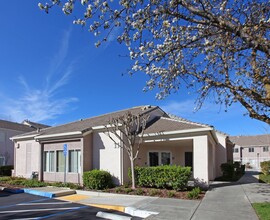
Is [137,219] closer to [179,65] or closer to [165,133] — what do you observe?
[179,65]

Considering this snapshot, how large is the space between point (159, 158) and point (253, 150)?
164ft

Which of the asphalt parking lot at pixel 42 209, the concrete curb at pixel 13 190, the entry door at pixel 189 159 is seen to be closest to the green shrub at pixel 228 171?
the entry door at pixel 189 159

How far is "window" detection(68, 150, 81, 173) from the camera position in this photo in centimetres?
1955

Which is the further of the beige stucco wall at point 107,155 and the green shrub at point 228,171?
the green shrub at point 228,171

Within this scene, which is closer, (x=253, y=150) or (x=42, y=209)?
(x=42, y=209)

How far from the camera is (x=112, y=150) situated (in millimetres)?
18672

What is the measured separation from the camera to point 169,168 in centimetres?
1570

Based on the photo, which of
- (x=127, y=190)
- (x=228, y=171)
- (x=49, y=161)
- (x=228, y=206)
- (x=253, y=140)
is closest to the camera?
(x=228, y=206)

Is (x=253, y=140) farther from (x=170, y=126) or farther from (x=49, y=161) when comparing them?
(x=49, y=161)

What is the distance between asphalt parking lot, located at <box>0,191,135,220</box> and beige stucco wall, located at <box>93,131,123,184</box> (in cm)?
478

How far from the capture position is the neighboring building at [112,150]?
1684 cm

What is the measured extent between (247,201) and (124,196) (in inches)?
221

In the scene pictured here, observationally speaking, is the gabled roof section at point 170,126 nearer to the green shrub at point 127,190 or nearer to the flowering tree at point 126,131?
the flowering tree at point 126,131

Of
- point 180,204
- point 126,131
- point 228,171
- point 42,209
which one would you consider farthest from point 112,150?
point 228,171
